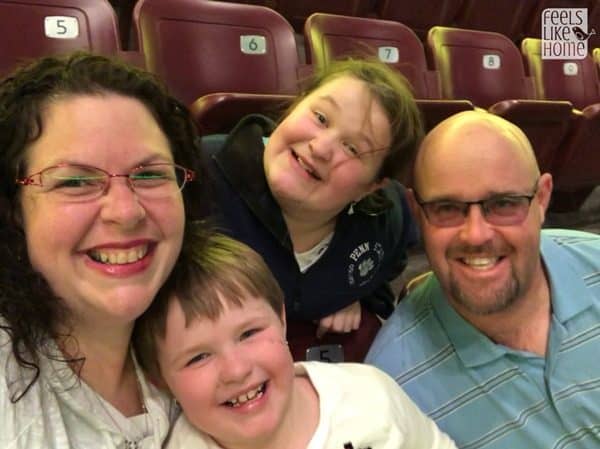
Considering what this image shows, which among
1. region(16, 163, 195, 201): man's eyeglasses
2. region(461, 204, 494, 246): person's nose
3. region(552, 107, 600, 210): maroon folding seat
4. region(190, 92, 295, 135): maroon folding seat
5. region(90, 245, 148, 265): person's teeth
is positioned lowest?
region(552, 107, 600, 210): maroon folding seat

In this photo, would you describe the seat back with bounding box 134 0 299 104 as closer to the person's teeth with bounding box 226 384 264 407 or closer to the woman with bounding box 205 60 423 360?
the woman with bounding box 205 60 423 360

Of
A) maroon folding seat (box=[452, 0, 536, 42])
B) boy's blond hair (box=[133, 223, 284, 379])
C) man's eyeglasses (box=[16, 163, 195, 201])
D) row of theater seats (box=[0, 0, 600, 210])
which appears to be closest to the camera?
man's eyeglasses (box=[16, 163, 195, 201])

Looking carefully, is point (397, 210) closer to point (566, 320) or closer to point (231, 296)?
point (566, 320)

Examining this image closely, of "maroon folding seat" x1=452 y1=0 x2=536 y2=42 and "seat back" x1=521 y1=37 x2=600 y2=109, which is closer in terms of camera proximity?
"seat back" x1=521 y1=37 x2=600 y2=109

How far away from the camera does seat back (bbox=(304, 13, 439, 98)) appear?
1575mm

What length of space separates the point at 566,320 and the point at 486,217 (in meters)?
0.16

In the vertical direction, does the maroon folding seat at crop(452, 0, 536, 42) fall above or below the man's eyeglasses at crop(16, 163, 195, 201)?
below

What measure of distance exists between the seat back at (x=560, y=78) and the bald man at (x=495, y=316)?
1568 millimetres

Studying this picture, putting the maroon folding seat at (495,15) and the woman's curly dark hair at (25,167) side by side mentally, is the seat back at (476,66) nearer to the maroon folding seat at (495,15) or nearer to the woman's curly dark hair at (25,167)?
the maroon folding seat at (495,15)

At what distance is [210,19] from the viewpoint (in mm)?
1354

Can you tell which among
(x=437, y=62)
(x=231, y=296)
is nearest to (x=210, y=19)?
(x=437, y=62)

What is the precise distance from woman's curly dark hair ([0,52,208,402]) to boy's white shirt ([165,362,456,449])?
0.18 m

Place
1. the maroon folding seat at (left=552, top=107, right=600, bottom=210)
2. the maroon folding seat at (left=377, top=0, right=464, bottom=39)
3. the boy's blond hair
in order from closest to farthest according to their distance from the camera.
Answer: the boy's blond hair, the maroon folding seat at (left=552, top=107, right=600, bottom=210), the maroon folding seat at (left=377, top=0, right=464, bottom=39)

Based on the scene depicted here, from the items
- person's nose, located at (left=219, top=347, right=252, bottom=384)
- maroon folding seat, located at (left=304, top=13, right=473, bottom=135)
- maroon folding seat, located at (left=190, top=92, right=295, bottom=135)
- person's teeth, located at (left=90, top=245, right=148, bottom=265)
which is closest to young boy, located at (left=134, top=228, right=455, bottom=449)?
person's nose, located at (left=219, top=347, right=252, bottom=384)
